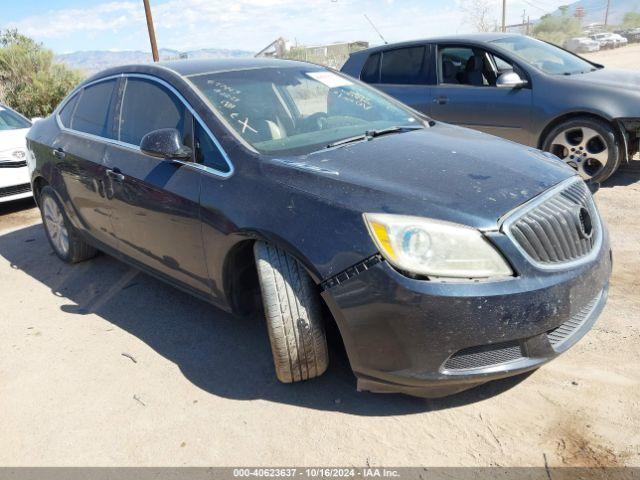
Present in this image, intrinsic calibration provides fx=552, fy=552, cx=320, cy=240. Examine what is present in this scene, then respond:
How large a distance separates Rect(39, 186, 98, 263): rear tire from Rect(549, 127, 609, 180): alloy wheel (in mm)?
4703

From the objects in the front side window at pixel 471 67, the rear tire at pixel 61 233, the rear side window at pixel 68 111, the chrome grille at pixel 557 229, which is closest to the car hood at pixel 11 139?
the rear tire at pixel 61 233


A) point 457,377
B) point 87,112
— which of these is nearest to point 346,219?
point 457,377

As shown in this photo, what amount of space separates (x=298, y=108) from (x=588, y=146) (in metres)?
3.56

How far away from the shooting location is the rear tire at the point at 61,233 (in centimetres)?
464

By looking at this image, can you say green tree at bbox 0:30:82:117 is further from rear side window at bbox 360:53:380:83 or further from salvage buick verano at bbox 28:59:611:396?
salvage buick verano at bbox 28:59:611:396

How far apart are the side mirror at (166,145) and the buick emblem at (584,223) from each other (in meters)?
2.01

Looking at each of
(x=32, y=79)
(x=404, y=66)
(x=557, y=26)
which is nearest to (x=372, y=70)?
(x=404, y=66)

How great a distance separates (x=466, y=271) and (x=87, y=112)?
3.35m

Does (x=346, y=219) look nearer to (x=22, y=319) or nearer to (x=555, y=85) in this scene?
(x=22, y=319)

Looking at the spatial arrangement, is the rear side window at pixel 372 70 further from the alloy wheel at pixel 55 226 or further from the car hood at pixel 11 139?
the car hood at pixel 11 139

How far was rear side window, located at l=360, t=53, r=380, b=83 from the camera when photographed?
283 inches

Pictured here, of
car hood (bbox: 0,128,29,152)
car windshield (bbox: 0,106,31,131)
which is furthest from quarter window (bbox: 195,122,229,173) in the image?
car windshield (bbox: 0,106,31,131)

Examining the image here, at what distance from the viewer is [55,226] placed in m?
4.91

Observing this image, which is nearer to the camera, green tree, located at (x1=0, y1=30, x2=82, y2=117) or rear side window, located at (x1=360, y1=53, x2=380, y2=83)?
rear side window, located at (x1=360, y1=53, x2=380, y2=83)
